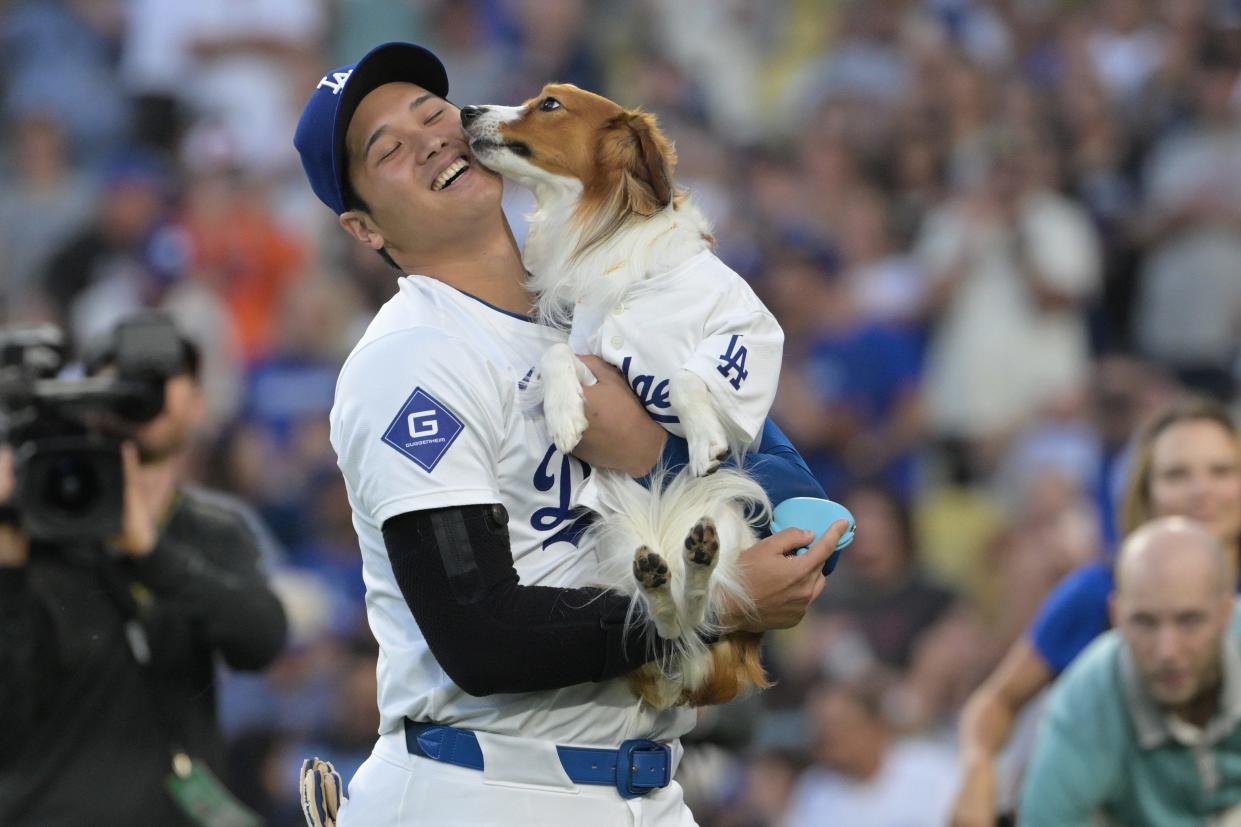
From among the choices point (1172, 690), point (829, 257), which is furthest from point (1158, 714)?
point (829, 257)

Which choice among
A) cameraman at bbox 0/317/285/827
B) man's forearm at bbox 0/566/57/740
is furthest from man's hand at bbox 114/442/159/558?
man's forearm at bbox 0/566/57/740

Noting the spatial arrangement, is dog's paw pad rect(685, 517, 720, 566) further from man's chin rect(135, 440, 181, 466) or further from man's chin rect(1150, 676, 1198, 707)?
man's chin rect(135, 440, 181, 466)

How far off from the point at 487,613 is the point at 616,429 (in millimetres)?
491

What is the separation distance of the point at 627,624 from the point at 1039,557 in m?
4.51

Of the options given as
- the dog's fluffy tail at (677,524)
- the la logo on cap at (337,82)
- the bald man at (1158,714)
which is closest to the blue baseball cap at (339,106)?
the la logo on cap at (337,82)

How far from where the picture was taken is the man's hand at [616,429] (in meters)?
2.78

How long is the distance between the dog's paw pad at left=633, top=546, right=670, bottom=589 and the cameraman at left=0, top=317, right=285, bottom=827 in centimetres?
135

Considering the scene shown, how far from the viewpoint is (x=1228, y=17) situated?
337 inches

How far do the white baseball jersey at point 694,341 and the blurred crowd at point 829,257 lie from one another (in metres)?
3.53

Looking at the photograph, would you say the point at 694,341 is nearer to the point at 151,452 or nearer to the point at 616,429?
the point at 616,429

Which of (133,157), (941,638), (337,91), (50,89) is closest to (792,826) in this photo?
(941,638)

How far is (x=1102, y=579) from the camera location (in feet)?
14.6

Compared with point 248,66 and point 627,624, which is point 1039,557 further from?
point 248,66

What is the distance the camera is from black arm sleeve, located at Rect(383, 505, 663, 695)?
8.09 feet
